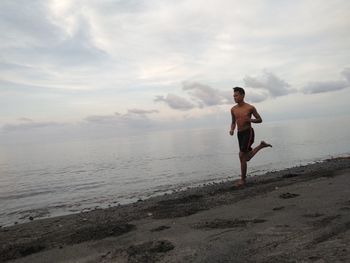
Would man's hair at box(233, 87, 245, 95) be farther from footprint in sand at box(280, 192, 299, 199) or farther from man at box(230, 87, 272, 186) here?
footprint in sand at box(280, 192, 299, 199)

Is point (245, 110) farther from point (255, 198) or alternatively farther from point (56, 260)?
point (56, 260)

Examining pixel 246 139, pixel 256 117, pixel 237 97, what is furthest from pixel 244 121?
pixel 237 97

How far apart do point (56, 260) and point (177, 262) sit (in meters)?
1.92

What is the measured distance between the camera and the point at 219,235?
5.89 metres

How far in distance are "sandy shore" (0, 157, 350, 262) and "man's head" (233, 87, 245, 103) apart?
3.39 m

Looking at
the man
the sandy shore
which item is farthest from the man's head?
the sandy shore

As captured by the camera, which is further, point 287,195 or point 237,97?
point 237,97

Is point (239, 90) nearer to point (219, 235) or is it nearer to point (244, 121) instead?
point (244, 121)

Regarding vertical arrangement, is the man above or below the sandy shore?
above

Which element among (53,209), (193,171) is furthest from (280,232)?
(193,171)

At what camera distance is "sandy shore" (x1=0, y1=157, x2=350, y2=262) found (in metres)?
4.89

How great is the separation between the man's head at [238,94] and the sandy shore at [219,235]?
339 cm

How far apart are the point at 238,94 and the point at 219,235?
634 cm

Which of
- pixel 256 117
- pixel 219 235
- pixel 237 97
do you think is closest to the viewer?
pixel 219 235
